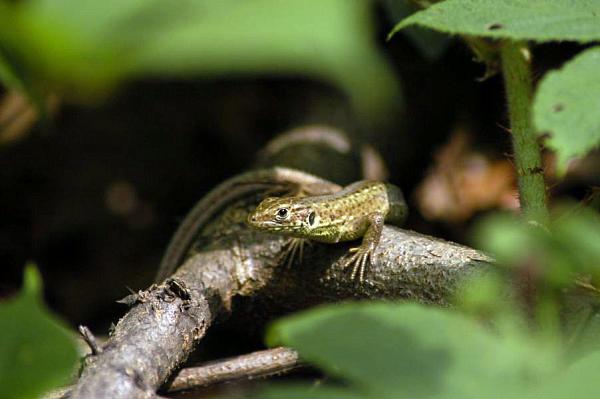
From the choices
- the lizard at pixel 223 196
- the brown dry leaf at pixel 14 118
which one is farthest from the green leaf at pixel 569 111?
the brown dry leaf at pixel 14 118

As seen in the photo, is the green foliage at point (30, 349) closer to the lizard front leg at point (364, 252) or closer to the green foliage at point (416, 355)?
the green foliage at point (416, 355)

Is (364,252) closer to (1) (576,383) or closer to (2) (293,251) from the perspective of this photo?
(2) (293,251)

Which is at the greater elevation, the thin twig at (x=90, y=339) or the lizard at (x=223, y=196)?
the lizard at (x=223, y=196)

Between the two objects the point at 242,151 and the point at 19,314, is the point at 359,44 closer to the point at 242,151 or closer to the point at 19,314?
the point at 19,314

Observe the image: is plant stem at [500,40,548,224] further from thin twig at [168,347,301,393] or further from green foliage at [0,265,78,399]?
green foliage at [0,265,78,399]

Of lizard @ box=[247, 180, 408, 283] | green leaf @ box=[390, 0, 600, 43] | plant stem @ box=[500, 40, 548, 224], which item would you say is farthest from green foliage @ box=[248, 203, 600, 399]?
lizard @ box=[247, 180, 408, 283]

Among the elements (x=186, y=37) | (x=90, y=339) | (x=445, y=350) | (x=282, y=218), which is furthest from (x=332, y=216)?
(x=186, y=37)
